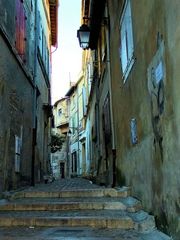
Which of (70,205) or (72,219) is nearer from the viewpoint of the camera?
(72,219)

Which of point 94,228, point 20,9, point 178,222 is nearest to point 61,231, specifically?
point 94,228

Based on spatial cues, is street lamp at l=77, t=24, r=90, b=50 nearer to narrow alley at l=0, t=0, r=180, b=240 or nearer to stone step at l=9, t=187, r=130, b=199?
narrow alley at l=0, t=0, r=180, b=240

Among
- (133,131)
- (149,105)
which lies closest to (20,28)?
(133,131)

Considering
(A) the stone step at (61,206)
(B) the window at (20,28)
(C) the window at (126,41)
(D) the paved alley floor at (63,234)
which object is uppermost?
(B) the window at (20,28)

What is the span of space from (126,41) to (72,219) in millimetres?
3370

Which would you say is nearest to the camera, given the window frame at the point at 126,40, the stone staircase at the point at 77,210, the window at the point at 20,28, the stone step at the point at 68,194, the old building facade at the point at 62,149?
the stone staircase at the point at 77,210

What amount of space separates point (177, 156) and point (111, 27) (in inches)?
240

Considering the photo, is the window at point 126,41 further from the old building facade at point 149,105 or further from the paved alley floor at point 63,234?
the paved alley floor at point 63,234

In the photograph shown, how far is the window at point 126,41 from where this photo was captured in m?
6.14

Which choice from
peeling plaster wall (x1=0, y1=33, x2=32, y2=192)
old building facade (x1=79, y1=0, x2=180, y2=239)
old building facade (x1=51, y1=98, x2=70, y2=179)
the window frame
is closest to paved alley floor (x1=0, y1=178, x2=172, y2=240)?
old building facade (x1=79, y1=0, x2=180, y2=239)

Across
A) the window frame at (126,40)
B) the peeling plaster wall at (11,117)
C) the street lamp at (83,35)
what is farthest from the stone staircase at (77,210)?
the street lamp at (83,35)

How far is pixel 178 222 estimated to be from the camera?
3574 millimetres

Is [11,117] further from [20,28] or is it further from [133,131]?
[133,131]

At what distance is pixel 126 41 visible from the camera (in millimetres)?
6645
